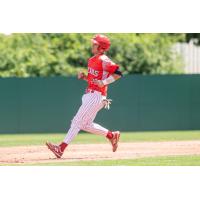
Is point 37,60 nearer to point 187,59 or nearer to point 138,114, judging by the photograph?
point 138,114

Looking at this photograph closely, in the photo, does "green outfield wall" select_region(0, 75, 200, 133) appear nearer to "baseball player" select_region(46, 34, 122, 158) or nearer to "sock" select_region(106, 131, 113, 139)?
"sock" select_region(106, 131, 113, 139)

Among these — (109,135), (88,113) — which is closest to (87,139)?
(109,135)

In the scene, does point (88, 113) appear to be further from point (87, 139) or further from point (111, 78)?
point (87, 139)

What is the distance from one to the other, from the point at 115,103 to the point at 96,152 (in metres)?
9.70

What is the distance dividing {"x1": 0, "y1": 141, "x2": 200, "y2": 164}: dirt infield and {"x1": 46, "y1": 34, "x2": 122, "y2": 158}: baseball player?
41 cm

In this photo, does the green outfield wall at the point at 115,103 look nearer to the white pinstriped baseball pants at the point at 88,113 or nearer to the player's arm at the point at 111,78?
the white pinstriped baseball pants at the point at 88,113

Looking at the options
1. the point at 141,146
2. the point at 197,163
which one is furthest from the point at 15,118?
the point at 197,163

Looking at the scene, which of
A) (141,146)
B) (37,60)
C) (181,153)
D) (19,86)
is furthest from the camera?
(37,60)

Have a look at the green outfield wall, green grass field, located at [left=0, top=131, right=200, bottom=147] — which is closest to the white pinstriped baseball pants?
green grass field, located at [left=0, top=131, right=200, bottom=147]

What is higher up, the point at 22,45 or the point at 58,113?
the point at 22,45

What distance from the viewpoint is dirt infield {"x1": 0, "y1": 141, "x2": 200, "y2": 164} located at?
12.3 m

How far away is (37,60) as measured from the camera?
86.0ft

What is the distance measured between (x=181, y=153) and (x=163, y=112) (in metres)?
10.2

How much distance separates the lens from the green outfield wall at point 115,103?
75.4 ft
